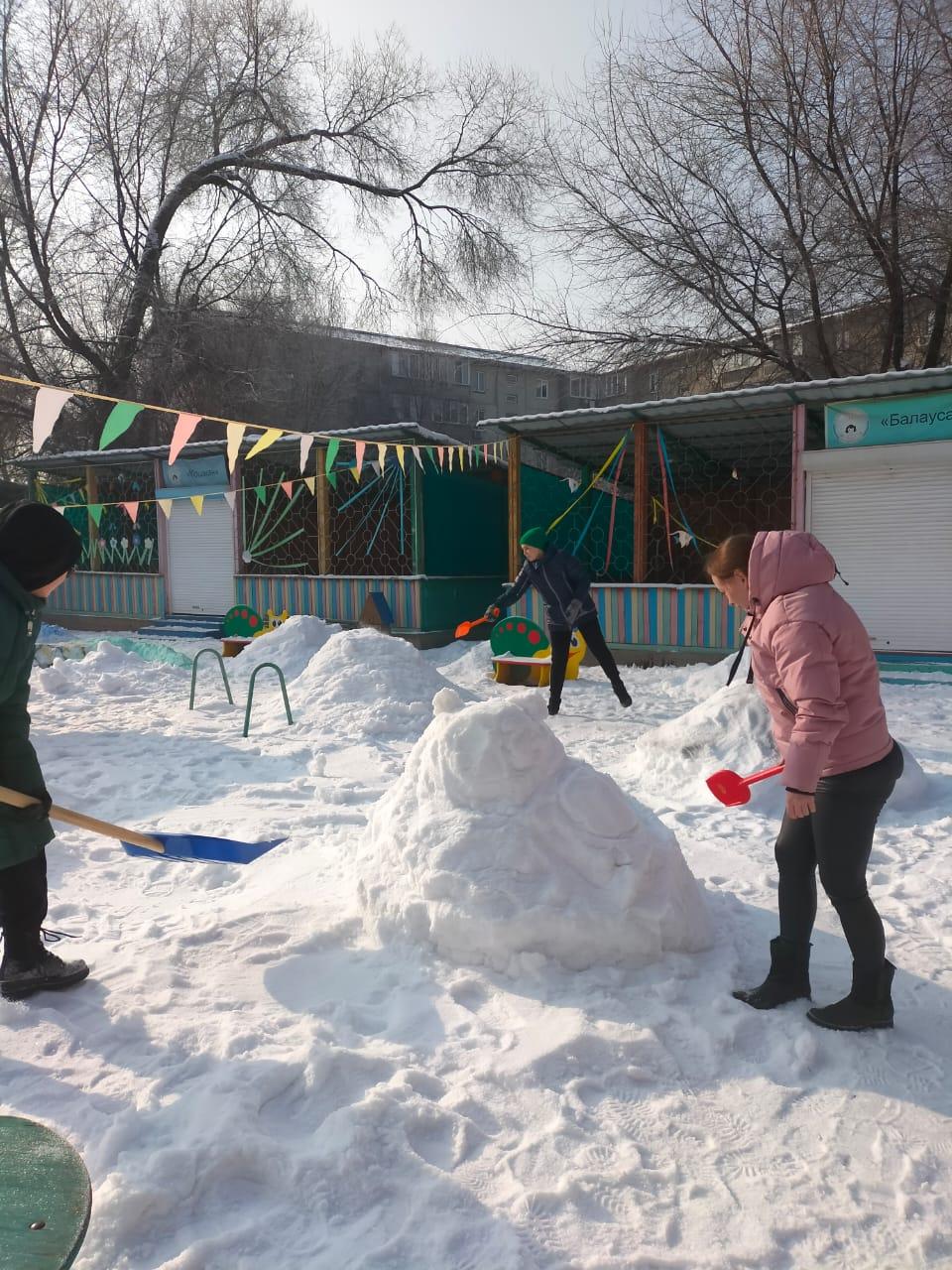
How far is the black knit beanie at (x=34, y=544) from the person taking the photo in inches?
111

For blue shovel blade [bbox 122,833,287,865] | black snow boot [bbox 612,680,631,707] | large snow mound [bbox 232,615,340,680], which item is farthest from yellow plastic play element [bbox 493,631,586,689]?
blue shovel blade [bbox 122,833,287,865]

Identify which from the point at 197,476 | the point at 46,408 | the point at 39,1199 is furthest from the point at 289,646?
the point at 39,1199

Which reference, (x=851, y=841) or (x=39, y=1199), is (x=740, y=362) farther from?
(x=39, y=1199)

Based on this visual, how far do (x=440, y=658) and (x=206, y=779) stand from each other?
6.44 meters

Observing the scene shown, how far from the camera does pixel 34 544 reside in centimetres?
283

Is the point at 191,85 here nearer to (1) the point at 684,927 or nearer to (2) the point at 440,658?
(2) the point at 440,658

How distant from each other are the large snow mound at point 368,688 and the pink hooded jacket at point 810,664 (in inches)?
191

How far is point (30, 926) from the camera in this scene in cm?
294

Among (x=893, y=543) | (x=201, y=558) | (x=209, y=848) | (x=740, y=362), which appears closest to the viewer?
(x=209, y=848)

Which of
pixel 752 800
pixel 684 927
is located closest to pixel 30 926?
pixel 684 927

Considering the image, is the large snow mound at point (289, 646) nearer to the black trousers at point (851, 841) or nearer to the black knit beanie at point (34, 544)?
the black knit beanie at point (34, 544)

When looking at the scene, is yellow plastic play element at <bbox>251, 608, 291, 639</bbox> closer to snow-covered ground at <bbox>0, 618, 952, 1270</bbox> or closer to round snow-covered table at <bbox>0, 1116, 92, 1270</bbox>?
snow-covered ground at <bbox>0, 618, 952, 1270</bbox>

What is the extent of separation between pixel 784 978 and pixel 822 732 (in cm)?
98

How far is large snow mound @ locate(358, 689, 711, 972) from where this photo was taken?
302cm
